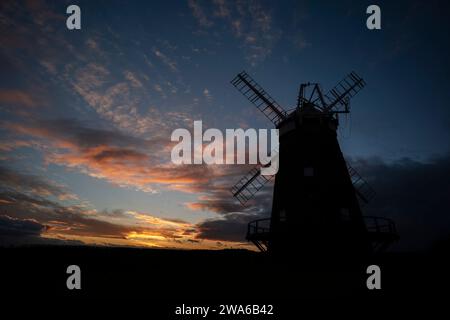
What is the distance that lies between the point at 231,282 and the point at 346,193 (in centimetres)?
949

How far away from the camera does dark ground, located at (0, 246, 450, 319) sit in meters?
10.7

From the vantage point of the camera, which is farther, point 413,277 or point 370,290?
point 413,277

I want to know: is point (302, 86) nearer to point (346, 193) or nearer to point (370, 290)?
point (346, 193)

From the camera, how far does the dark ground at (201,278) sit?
10.7 m

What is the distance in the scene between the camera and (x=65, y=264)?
1289 centimetres

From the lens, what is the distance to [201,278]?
1296 cm

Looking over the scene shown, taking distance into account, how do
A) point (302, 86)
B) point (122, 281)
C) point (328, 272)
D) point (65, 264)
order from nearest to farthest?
point (122, 281) → point (65, 264) → point (328, 272) → point (302, 86)

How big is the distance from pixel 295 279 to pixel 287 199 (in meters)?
5.46

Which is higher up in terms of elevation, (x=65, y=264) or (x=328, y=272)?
(x=65, y=264)
